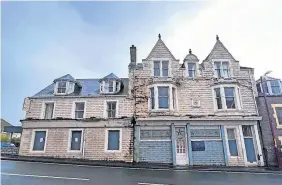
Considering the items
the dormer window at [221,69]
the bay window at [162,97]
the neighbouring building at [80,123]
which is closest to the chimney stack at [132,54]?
the neighbouring building at [80,123]

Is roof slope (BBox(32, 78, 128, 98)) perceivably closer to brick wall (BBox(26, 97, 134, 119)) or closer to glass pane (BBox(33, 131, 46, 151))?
brick wall (BBox(26, 97, 134, 119))

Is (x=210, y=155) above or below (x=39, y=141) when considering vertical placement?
below

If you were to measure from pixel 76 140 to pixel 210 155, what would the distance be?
12345mm

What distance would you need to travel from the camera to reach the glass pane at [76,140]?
1875 cm

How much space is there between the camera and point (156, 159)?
17672mm

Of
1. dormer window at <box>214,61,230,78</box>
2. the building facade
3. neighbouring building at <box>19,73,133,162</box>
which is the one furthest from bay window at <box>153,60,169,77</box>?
dormer window at <box>214,61,230,78</box>

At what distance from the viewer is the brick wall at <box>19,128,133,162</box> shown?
711 inches

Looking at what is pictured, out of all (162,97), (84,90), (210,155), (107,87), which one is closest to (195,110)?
(162,97)

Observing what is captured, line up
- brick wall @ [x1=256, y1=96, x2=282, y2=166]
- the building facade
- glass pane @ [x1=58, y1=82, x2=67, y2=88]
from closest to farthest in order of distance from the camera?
1. brick wall @ [x1=256, y1=96, x2=282, y2=166]
2. the building facade
3. glass pane @ [x1=58, y1=82, x2=67, y2=88]

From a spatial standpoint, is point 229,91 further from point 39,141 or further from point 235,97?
point 39,141

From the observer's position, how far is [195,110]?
19.4 metres

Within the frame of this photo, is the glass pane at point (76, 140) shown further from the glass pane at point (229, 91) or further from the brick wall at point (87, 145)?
the glass pane at point (229, 91)

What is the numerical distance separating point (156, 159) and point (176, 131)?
10.4ft

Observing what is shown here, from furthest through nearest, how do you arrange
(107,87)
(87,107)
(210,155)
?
(107,87)
(87,107)
(210,155)
